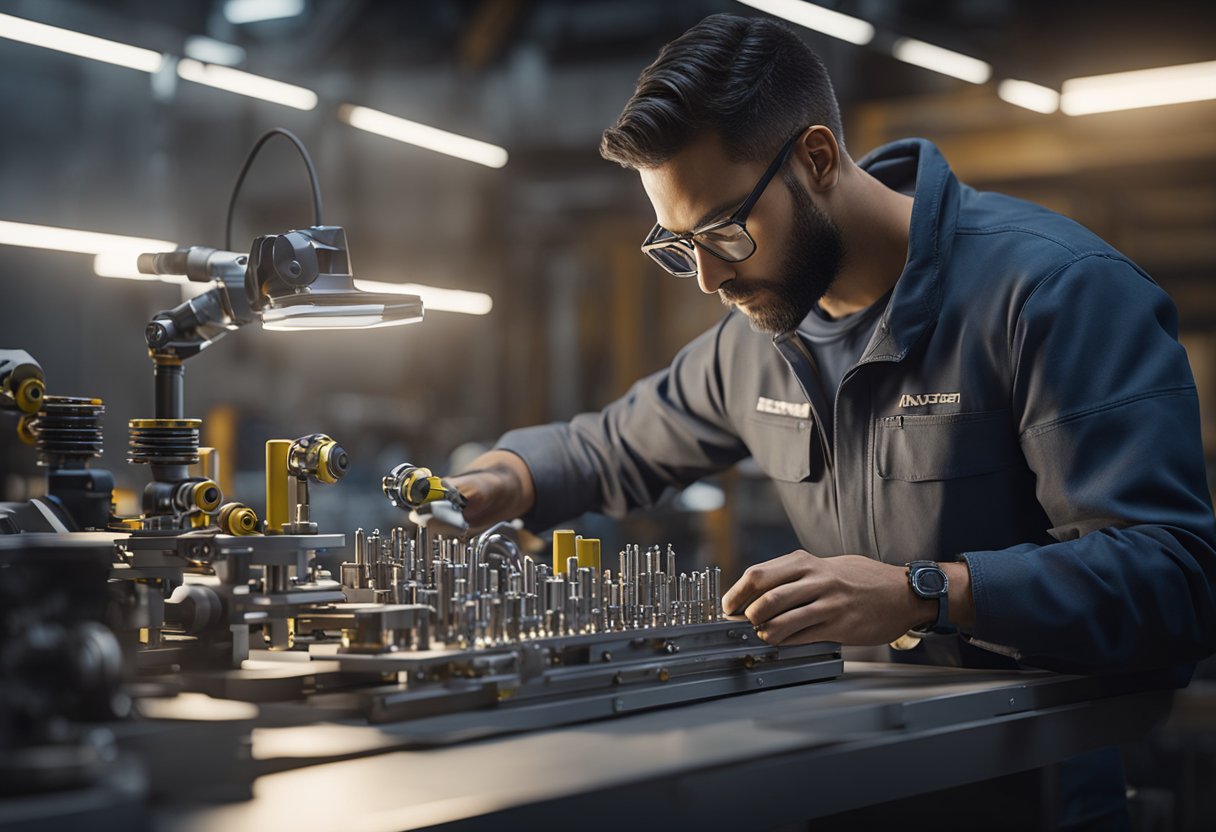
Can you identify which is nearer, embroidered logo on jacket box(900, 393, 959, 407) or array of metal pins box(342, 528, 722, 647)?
array of metal pins box(342, 528, 722, 647)

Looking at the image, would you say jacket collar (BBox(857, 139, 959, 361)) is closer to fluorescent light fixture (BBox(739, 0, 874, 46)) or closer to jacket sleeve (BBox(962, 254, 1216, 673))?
jacket sleeve (BBox(962, 254, 1216, 673))

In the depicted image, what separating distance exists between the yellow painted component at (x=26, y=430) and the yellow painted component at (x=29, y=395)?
56 mm

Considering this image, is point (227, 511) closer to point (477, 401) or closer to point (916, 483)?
point (916, 483)

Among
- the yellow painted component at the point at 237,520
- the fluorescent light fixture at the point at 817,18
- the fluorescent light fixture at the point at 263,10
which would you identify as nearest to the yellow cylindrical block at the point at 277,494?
the yellow painted component at the point at 237,520

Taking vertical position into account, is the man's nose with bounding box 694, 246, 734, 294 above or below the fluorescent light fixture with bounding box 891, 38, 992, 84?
below

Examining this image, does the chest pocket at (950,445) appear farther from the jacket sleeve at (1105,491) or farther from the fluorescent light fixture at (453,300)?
the fluorescent light fixture at (453,300)

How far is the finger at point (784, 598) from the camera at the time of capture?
1403 millimetres

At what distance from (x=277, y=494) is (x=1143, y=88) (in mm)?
4114

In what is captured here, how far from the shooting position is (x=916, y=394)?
69.1 inches

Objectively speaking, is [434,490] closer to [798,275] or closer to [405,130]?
[798,275]

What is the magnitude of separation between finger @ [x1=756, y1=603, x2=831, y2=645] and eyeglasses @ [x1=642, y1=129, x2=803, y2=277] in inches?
22.1

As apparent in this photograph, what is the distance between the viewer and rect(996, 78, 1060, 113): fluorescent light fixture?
480 cm

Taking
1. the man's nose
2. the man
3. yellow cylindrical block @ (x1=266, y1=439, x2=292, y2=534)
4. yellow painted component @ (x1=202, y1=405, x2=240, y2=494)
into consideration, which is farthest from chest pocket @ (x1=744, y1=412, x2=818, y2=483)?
yellow painted component @ (x1=202, y1=405, x2=240, y2=494)

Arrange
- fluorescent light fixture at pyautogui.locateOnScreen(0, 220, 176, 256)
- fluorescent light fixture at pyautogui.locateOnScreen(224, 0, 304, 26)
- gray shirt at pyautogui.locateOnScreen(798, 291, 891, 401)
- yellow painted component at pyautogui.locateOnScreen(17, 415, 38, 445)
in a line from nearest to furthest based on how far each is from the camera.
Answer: yellow painted component at pyautogui.locateOnScreen(17, 415, 38, 445), gray shirt at pyautogui.locateOnScreen(798, 291, 891, 401), fluorescent light fixture at pyautogui.locateOnScreen(0, 220, 176, 256), fluorescent light fixture at pyautogui.locateOnScreen(224, 0, 304, 26)
